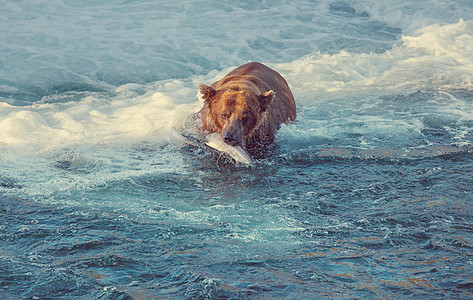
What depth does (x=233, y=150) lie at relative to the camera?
619 centimetres

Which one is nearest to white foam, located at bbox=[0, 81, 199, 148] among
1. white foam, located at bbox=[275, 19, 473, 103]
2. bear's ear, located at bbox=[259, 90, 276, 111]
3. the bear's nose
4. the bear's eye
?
the bear's eye

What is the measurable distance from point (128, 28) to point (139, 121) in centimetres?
793

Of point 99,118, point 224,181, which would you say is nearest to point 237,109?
point 224,181

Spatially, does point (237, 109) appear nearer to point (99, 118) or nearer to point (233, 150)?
point (233, 150)

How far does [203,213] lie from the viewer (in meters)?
4.75

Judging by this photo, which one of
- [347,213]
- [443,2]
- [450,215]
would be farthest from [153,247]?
[443,2]

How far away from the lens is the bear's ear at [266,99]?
6.75 meters

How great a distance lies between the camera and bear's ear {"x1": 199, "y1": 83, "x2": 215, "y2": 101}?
6.89 meters

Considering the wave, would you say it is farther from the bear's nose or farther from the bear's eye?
the bear's nose

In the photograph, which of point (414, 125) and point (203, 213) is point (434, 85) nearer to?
point (414, 125)

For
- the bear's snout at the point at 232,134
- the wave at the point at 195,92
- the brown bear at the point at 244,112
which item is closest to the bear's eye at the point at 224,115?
the brown bear at the point at 244,112

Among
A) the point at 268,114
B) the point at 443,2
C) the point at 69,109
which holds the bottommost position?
the point at 69,109

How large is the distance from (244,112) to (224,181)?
114 centimetres

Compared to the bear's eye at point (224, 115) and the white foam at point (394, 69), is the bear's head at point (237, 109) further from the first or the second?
the white foam at point (394, 69)
